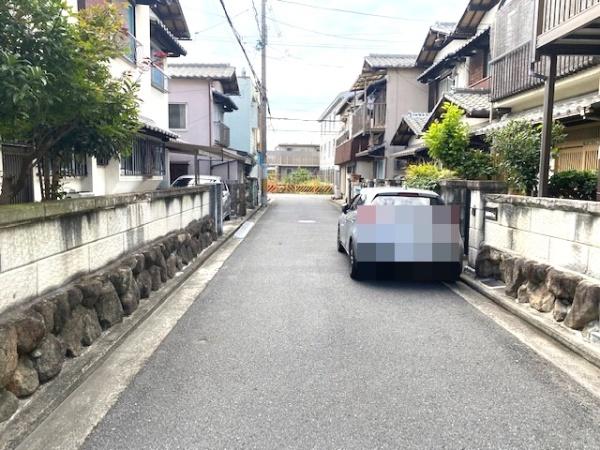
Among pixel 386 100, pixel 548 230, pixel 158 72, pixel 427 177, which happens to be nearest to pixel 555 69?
pixel 548 230

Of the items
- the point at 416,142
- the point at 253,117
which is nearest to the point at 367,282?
the point at 416,142

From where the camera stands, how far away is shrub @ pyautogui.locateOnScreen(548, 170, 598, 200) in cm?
733

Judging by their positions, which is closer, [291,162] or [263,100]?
[263,100]

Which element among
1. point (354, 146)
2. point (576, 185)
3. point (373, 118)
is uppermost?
point (373, 118)

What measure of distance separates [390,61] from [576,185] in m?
18.2

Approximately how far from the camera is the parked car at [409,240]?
23.9 ft

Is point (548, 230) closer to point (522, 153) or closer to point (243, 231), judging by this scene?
point (522, 153)

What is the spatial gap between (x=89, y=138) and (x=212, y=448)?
3549 mm

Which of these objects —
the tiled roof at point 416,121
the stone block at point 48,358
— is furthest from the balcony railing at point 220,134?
the stone block at point 48,358

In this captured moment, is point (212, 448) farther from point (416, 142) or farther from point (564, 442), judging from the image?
point (416, 142)

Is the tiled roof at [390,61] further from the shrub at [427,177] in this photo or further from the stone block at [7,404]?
the stone block at [7,404]

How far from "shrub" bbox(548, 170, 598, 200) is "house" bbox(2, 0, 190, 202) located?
21.4ft

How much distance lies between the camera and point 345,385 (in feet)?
12.6

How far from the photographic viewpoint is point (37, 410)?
3.28m
